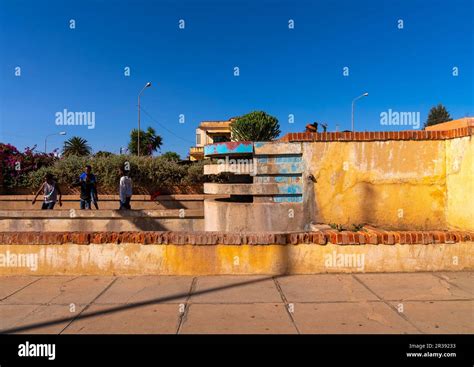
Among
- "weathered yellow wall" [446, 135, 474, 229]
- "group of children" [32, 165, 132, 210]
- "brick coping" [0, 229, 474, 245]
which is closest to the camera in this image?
"brick coping" [0, 229, 474, 245]

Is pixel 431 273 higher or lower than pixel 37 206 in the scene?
lower

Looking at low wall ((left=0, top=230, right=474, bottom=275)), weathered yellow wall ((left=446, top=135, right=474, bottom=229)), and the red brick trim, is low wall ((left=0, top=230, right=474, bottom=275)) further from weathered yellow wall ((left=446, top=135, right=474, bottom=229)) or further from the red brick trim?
the red brick trim

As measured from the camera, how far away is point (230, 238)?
4.77 meters

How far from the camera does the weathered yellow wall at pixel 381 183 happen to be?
670 cm

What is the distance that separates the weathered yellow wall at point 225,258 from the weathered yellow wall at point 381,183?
1975mm

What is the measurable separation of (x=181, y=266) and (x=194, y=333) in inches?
68.2

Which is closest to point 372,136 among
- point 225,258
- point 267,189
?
point 267,189

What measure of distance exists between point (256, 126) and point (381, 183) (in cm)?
3499

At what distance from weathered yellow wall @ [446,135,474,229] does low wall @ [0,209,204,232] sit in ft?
23.6

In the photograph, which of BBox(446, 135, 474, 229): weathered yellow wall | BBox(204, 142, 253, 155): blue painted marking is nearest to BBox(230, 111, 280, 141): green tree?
BBox(204, 142, 253, 155): blue painted marking

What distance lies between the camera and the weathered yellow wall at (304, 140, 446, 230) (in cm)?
670
